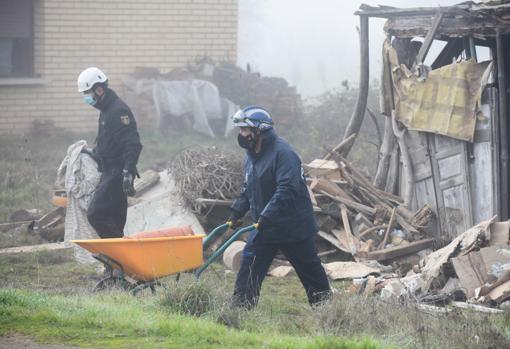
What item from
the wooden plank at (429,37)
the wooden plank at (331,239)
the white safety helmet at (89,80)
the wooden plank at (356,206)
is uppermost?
the wooden plank at (429,37)

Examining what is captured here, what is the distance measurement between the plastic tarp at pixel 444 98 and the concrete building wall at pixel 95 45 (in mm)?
8653

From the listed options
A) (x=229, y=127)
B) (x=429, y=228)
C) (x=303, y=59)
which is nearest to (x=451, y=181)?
(x=429, y=228)

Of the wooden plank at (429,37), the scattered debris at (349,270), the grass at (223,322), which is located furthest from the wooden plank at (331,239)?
the wooden plank at (429,37)

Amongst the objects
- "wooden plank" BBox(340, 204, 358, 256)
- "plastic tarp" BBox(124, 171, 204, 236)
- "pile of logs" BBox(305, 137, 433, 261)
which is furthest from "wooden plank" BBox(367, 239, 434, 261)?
"plastic tarp" BBox(124, 171, 204, 236)

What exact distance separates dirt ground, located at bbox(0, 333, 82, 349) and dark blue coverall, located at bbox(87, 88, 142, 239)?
144 inches

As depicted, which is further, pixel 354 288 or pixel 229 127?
pixel 229 127

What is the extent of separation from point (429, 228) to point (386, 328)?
4.95 meters

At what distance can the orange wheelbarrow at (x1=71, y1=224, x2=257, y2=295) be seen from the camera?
8336 mm

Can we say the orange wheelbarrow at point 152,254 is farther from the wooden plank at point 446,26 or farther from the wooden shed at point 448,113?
the wooden plank at point 446,26

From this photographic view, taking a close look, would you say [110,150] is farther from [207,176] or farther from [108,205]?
[207,176]

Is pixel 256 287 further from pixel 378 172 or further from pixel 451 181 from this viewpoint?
pixel 378 172

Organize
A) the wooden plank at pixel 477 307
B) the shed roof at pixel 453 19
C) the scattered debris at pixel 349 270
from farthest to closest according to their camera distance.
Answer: the shed roof at pixel 453 19 → the scattered debris at pixel 349 270 → the wooden plank at pixel 477 307

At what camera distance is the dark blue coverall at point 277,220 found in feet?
27.2

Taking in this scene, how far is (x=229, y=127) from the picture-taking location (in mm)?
19500
